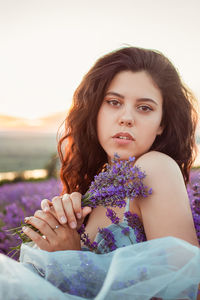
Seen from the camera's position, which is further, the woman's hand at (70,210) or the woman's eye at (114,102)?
the woman's eye at (114,102)

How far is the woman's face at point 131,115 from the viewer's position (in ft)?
6.28

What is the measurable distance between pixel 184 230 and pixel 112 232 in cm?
43

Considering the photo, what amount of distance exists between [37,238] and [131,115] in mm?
894

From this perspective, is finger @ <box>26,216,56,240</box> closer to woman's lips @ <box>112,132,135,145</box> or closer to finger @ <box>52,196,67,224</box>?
finger @ <box>52,196,67,224</box>

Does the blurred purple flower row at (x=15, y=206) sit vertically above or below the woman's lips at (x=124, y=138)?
below

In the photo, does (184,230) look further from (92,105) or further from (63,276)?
(92,105)

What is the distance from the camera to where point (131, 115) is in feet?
6.27

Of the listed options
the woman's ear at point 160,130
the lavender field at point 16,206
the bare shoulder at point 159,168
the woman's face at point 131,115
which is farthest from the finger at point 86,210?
the lavender field at point 16,206

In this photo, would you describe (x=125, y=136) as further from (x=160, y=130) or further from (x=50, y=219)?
(x=50, y=219)

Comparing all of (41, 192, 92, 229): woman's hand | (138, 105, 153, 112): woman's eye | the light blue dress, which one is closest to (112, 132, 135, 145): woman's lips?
(138, 105, 153, 112): woman's eye

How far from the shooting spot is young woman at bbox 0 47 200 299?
112 centimetres

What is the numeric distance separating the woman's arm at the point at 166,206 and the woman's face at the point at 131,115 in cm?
34

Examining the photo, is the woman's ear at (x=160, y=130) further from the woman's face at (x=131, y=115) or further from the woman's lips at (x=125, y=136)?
the woman's lips at (x=125, y=136)

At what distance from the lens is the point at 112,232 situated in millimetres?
1697
